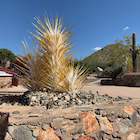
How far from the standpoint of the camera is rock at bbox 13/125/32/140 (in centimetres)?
493

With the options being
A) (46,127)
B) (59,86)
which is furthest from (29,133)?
(59,86)

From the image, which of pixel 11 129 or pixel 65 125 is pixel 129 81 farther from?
pixel 11 129

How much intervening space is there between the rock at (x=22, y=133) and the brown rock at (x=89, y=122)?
101 cm

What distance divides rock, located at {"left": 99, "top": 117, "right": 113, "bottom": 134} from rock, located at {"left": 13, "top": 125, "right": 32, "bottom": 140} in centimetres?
135

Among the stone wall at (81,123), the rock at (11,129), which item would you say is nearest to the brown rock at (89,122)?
the stone wall at (81,123)

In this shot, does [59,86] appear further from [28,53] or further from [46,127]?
[46,127]

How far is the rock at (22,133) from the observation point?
4.93 m

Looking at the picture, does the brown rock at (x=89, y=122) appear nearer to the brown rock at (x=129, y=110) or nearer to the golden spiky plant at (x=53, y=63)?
the brown rock at (x=129, y=110)

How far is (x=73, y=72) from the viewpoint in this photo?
7.68 metres

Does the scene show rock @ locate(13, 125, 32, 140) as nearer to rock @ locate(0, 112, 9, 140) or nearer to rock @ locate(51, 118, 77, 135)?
rock @ locate(0, 112, 9, 140)

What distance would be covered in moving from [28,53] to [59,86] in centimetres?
101

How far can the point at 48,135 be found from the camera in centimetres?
516

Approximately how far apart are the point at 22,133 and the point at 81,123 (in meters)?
1.05

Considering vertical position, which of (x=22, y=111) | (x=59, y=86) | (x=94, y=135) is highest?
(x=59, y=86)
